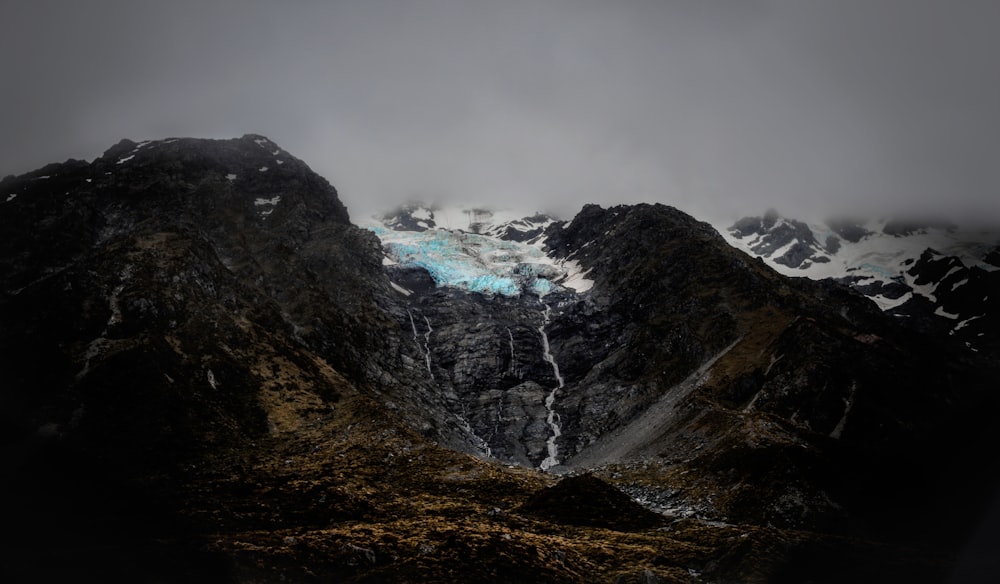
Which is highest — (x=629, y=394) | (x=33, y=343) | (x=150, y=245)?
(x=150, y=245)

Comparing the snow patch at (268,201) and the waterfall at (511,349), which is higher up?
→ the snow patch at (268,201)

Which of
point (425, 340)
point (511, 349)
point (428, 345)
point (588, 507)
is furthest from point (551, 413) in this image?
point (588, 507)

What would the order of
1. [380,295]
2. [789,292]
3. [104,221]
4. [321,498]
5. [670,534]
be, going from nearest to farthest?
[321,498]
[670,534]
[104,221]
[789,292]
[380,295]

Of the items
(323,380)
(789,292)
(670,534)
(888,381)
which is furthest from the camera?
(789,292)

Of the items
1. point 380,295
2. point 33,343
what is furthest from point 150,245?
point 380,295

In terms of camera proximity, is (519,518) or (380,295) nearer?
(519,518)

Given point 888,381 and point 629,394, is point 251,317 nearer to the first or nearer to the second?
point 629,394

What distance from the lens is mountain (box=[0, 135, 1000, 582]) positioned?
→ 38.8 meters

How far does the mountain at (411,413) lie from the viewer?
127 feet

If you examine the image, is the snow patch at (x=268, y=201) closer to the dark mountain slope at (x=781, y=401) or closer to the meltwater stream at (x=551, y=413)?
the meltwater stream at (x=551, y=413)

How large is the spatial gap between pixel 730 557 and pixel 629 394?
343ft

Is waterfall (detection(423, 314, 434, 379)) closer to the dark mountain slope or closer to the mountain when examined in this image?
the mountain

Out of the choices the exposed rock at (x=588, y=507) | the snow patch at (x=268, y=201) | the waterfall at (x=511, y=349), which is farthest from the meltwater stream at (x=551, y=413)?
the snow patch at (x=268, y=201)

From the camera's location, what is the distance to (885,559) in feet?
143
